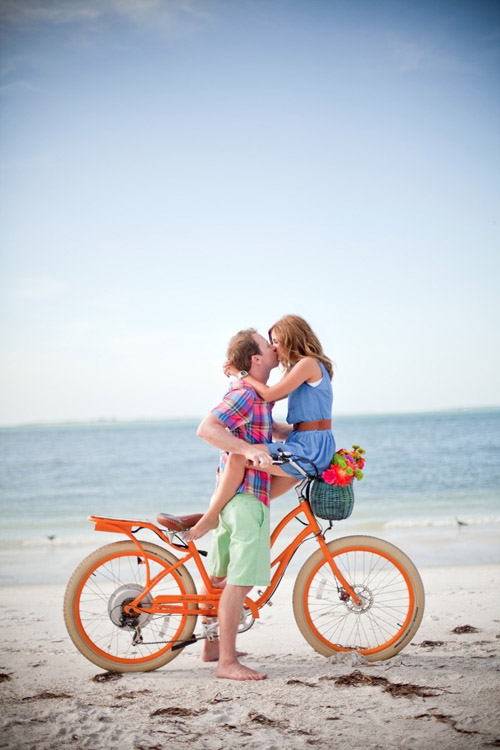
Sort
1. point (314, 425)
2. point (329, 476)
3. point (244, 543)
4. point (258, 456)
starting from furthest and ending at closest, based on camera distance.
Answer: point (314, 425)
point (329, 476)
point (244, 543)
point (258, 456)

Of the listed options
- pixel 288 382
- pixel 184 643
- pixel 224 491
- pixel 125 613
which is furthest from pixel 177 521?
pixel 288 382

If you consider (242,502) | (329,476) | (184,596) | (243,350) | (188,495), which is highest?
(243,350)

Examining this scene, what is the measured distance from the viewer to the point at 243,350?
3.64 metres

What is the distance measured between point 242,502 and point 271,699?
0.97 metres

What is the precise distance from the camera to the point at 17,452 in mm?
34531

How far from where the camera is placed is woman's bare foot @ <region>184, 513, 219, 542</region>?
11.6 feet

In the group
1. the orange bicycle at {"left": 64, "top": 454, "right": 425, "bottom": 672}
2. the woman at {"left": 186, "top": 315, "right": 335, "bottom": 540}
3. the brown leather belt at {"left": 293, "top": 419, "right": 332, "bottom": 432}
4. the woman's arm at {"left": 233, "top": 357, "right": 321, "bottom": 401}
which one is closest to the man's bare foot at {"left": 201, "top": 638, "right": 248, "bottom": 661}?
the orange bicycle at {"left": 64, "top": 454, "right": 425, "bottom": 672}

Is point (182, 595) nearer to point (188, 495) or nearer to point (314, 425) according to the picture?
point (314, 425)

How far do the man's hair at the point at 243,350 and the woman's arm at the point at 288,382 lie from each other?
81 mm

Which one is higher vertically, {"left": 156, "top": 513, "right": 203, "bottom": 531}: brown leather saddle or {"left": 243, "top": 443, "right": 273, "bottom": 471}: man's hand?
{"left": 243, "top": 443, "right": 273, "bottom": 471}: man's hand

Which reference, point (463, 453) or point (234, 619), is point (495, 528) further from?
point (463, 453)

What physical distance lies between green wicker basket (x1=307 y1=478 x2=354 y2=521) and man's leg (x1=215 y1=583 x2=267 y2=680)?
583mm

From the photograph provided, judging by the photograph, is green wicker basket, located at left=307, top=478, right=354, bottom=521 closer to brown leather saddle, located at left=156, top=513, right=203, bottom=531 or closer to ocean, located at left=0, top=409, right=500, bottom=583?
brown leather saddle, located at left=156, top=513, right=203, bottom=531

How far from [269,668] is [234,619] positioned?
48 centimetres
